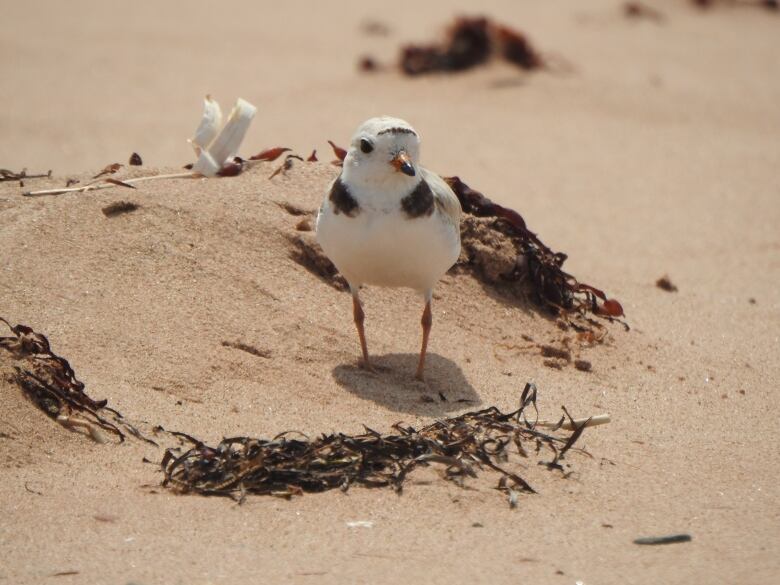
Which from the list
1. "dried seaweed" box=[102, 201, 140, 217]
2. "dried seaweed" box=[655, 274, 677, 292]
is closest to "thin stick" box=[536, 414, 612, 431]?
"dried seaweed" box=[102, 201, 140, 217]

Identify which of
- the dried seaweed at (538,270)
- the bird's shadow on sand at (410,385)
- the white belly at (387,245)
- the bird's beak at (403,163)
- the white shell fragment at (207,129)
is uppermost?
the bird's beak at (403,163)

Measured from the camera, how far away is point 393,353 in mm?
5164

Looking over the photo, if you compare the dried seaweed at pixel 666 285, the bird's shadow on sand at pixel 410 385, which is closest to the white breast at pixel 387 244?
the bird's shadow on sand at pixel 410 385

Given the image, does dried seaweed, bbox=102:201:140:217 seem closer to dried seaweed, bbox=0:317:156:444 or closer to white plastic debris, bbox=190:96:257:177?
white plastic debris, bbox=190:96:257:177

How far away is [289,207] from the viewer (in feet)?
18.6

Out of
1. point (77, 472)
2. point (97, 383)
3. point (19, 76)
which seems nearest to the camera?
point (77, 472)

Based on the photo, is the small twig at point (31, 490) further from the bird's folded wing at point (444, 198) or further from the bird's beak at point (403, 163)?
the bird's folded wing at point (444, 198)

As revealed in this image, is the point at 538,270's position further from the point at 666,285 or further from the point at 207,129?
the point at 207,129

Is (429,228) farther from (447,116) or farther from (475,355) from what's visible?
(447,116)

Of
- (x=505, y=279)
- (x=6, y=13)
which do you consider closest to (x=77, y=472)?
(x=505, y=279)

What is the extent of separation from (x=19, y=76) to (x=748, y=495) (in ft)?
29.9

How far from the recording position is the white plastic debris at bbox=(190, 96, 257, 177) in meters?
5.91

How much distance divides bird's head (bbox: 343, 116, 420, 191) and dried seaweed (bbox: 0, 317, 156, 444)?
1350 millimetres

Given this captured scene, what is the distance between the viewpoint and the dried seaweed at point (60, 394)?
13.5 ft
